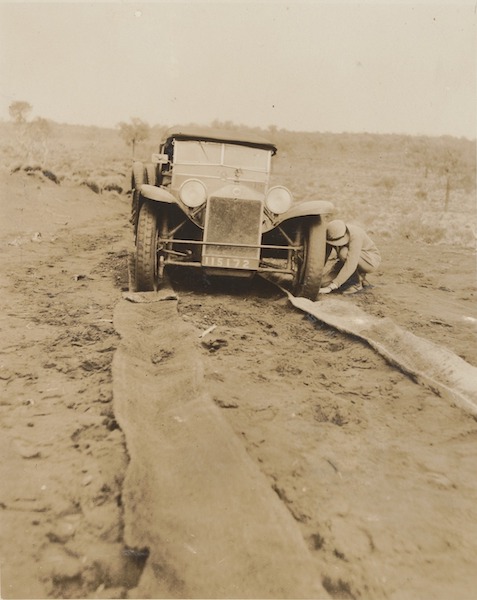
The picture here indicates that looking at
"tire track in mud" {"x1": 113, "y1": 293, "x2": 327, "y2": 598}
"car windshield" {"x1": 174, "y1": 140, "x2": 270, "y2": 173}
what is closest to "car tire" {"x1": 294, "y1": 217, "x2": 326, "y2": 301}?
"car windshield" {"x1": 174, "y1": 140, "x2": 270, "y2": 173}

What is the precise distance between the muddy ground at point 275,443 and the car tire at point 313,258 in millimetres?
329

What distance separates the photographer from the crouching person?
6.07 metres

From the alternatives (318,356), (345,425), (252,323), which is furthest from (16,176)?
(345,425)

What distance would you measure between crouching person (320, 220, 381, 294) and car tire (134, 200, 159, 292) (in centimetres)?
208

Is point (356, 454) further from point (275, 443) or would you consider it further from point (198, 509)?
point (198, 509)

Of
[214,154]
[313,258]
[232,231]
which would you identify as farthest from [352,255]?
[214,154]

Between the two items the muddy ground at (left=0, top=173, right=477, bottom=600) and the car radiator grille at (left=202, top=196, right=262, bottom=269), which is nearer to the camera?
the muddy ground at (left=0, top=173, right=477, bottom=600)

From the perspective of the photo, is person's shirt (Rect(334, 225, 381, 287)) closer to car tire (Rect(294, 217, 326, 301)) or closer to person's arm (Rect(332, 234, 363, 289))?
person's arm (Rect(332, 234, 363, 289))

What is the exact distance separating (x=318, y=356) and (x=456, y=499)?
1.79 meters

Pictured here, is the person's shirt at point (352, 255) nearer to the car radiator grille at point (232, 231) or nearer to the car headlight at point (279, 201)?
the car headlight at point (279, 201)

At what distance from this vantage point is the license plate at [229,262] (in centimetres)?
517

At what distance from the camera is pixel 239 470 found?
208cm

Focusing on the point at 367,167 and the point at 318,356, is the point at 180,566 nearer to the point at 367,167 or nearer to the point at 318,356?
the point at 318,356

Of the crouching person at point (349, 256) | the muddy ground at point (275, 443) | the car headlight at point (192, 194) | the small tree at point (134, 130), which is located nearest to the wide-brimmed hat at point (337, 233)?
the crouching person at point (349, 256)
